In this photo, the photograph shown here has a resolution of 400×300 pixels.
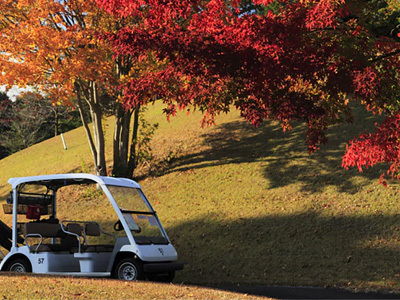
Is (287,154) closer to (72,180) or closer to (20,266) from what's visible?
(72,180)

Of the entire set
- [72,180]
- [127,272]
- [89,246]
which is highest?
[72,180]

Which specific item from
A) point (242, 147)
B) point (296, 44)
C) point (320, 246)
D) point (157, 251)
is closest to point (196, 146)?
point (242, 147)

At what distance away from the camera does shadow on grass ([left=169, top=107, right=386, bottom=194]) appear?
612 inches

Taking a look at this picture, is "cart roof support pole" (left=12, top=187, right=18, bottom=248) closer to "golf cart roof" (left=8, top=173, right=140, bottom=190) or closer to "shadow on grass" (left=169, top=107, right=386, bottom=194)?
"golf cart roof" (left=8, top=173, right=140, bottom=190)

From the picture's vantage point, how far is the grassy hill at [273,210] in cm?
1103

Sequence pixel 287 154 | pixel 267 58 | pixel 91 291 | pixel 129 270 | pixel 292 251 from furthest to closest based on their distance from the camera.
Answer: pixel 287 154 → pixel 292 251 → pixel 129 270 → pixel 267 58 → pixel 91 291

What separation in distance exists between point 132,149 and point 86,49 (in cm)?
591

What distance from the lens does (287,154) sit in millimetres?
18250

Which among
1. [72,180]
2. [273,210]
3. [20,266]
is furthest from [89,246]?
[273,210]

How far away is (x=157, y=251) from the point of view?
359 inches

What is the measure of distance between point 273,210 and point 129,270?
6.48m

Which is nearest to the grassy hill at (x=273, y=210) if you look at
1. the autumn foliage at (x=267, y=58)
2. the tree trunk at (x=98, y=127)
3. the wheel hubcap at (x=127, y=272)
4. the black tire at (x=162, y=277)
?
the black tire at (x=162, y=277)

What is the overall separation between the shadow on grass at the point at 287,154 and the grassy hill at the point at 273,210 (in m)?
0.04

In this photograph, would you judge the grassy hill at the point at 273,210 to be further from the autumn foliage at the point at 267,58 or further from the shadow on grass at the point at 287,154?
the autumn foliage at the point at 267,58
